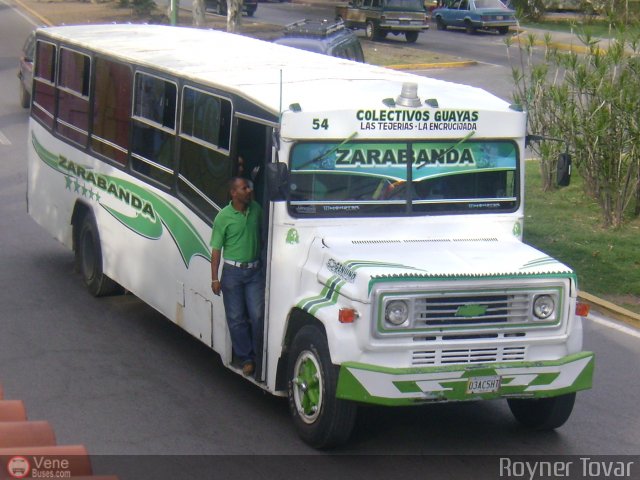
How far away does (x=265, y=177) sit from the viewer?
784 centimetres

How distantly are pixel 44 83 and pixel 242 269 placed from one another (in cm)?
573

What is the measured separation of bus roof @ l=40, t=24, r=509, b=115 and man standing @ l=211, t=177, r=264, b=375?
0.77m

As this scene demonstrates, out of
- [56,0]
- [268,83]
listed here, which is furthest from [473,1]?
[268,83]

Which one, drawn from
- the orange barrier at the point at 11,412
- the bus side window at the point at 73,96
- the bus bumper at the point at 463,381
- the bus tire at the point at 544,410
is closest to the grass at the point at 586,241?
the bus tire at the point at 544,410

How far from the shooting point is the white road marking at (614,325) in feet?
36.7

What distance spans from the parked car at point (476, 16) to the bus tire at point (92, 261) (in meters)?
34.4

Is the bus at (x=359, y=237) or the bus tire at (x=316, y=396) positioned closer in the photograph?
the bus at (x=359, y=237)

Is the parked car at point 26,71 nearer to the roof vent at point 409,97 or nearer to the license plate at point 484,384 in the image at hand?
the roof vent at point 409,97

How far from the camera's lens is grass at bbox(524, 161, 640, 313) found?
1267 centimetres

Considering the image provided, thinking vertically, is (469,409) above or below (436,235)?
below

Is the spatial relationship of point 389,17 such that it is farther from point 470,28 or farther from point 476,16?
point 470,28

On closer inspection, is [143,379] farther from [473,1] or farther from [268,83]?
[473,1]

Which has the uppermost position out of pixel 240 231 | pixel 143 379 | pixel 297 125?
pixel 297 125

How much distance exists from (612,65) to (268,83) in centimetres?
796
